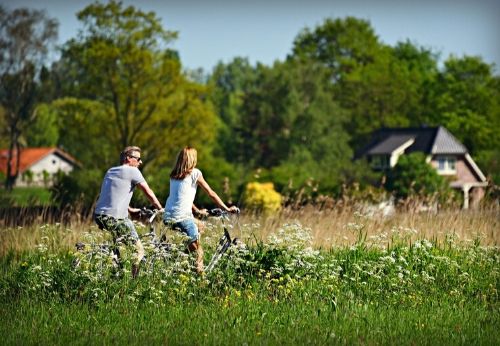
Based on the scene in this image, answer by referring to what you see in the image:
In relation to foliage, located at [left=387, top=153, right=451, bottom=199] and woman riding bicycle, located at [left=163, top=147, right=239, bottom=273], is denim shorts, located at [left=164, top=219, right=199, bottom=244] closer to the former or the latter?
woman riding bicycle, located at [left=163, top=147, right=239, bottom=273]

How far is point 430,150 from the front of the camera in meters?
63.5

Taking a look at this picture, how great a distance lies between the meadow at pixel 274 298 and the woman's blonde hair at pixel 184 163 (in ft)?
2.55

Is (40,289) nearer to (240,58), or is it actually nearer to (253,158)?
(253,158)

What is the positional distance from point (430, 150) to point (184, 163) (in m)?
54.3

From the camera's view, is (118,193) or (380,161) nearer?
(118,193)

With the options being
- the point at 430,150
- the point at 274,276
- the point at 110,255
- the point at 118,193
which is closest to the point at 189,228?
the point at 118,193

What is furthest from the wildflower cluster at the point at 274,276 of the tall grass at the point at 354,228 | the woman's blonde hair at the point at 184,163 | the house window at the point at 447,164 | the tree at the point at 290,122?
the house window at the point at 447,164

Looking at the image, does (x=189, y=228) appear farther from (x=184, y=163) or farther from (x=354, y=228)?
(x=354, y=228)

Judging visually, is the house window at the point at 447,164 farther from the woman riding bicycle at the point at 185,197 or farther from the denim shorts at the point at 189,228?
the denim shorts at the point at 189,228

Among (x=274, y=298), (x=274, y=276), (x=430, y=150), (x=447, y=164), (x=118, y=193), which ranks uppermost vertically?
(x=430, y=150)

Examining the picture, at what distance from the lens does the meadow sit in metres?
8.16

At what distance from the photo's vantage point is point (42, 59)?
50281 millimetres

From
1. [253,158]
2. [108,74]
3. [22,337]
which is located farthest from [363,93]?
[22,337]

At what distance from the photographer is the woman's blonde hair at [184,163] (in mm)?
10664
